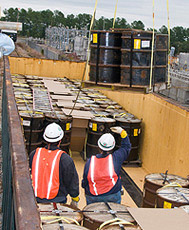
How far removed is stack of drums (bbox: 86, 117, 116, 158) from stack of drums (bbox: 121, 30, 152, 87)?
2440 millimetres

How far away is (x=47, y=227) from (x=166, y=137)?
6479 mm

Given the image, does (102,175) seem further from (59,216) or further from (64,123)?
(64,123)

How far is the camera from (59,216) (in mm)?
4082

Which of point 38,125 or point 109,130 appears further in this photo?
point 109,130

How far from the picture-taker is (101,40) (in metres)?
8.74

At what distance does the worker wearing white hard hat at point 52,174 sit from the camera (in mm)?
5098

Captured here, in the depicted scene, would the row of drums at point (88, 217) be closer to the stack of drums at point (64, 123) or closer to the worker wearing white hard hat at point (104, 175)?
the worker wearing white hard hat at point (104, 175)

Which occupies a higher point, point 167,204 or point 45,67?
point 45,67

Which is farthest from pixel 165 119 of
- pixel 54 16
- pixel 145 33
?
pixel 54 16

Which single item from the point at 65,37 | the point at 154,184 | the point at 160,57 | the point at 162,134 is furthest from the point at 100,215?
the point at 65,37

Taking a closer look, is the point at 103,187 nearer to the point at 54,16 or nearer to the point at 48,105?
the point at 48,105

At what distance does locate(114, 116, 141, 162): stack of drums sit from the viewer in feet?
36.5

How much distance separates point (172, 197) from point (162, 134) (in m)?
4.98

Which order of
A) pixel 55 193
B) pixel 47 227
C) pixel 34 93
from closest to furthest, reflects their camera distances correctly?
pixel 47 227 → pixel 55 193 → pixel 34 93
